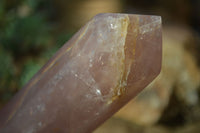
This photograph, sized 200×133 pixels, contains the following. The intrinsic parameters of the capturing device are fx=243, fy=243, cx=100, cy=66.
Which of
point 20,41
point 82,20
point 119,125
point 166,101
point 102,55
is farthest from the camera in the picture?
point 82,20

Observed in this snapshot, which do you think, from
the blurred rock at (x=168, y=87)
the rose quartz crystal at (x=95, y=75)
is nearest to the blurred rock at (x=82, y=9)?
the blurred rock at (x=168, y=87)

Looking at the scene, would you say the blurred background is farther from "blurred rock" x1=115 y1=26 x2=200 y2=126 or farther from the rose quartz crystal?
the rose quartz crystal

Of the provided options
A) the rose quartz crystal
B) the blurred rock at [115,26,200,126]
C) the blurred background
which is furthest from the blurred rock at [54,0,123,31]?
the rose quartz crystal

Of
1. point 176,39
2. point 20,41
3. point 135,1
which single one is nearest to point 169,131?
point 176,39

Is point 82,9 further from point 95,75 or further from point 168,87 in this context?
point 95,75

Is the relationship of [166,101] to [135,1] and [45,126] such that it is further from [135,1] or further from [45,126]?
[135,1]

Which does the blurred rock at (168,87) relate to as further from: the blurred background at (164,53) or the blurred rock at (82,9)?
the blurred rock at (82,9)
